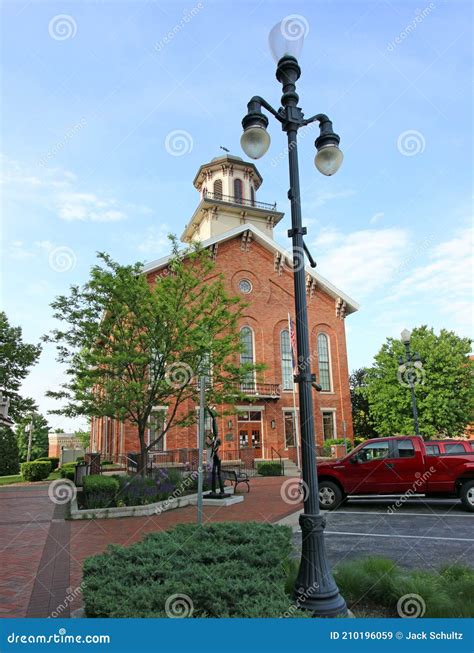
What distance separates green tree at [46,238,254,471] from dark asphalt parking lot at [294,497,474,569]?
6456 millimetres

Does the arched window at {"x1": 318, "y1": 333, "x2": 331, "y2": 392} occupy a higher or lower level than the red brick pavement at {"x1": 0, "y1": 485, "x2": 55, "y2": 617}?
higher

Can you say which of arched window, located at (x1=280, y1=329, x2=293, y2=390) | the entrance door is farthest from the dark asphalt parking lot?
arched window, located at (x1=280, y1=329, x2=293, y2=390)

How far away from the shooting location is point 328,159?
599 cm

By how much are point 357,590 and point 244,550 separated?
132cm

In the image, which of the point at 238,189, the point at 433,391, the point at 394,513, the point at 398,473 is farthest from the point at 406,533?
the point at 238,189

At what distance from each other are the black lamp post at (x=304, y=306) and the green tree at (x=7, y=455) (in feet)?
95.3

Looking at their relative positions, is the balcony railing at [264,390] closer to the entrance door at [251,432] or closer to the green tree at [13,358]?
the entrance door at [251,432]

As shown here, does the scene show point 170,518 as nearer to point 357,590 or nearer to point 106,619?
point 357,590

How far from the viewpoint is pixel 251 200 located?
3697cm

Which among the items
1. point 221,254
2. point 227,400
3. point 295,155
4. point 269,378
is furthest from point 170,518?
point 221,254

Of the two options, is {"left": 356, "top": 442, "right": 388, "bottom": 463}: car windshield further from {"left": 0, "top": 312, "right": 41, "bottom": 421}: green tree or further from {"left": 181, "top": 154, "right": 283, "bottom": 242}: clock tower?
{"left": 0, "top": 312, "right": 41, "bottom": 421}: green tree

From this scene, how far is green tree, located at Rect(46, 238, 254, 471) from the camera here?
1448 centimetres

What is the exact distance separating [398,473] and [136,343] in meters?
8.86

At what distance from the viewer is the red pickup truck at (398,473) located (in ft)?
37.4
